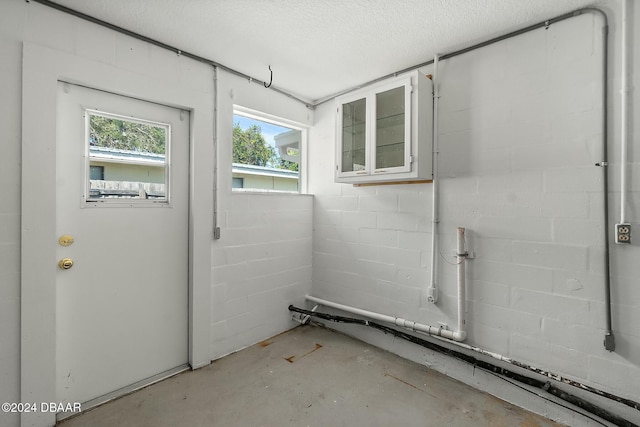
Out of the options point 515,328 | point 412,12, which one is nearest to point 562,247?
point 515,328

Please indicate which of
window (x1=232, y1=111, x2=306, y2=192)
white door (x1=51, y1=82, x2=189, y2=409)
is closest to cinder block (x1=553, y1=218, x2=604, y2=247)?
window (x1=232, y1=111, x2=306, y2=192)

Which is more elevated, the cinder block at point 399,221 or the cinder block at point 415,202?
the cinder block at point 415,202

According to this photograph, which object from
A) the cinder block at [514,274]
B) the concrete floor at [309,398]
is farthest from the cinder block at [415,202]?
the concrete floor at [309,398]

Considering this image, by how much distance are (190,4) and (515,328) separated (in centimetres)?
299

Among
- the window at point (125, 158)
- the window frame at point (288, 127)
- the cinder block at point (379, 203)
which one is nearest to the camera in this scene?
the window at point (125, 158)

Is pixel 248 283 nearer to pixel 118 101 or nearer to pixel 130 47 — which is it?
pixel 118 101

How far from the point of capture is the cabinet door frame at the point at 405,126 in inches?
86.4

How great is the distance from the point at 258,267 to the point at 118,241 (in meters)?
1.17

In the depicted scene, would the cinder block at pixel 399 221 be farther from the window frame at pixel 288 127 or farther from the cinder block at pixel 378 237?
the window frame at pixel 288 127

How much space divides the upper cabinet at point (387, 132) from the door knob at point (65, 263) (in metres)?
2.06

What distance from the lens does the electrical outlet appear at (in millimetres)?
1579

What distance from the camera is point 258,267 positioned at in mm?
2785

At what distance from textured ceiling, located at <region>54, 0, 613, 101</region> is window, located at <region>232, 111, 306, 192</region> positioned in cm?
59

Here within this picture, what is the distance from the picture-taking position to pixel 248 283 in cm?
271
